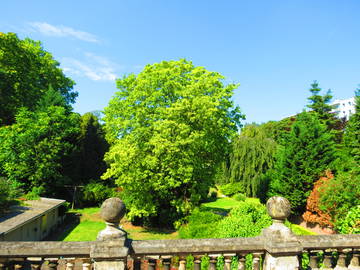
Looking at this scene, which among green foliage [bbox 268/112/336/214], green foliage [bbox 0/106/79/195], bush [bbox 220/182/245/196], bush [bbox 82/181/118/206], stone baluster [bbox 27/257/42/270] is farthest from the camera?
bush [bbox 220/182/245/196]

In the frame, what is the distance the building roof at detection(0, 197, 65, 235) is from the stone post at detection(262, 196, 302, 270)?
36.5ft

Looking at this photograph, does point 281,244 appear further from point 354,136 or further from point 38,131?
point 354,136

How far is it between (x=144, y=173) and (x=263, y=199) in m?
14.9

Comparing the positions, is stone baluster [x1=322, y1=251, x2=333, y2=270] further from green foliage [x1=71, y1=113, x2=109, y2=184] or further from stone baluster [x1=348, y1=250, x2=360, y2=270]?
green foliage [x1=71, y1=113, x2=109, y2=184]

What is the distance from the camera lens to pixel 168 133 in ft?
50.0

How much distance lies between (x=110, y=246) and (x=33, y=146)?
891 inches

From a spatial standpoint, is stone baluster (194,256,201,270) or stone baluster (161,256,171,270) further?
stone baluster (194,256,201,270)

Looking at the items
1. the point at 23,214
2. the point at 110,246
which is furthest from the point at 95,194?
Answer: the point at 110,246

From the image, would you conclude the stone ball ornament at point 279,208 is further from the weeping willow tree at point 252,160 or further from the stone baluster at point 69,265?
the weeping willow tree at point 252,160

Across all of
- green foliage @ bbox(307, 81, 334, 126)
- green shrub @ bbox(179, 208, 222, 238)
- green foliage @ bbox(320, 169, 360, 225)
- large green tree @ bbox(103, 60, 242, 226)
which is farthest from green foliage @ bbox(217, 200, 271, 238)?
green foliage @ bbox(307, 81, 334, 126)

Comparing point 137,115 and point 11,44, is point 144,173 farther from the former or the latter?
point 11,44

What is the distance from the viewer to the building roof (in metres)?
11.1

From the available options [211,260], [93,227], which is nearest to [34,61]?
[93,227]

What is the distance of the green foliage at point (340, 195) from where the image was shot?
1330cm
